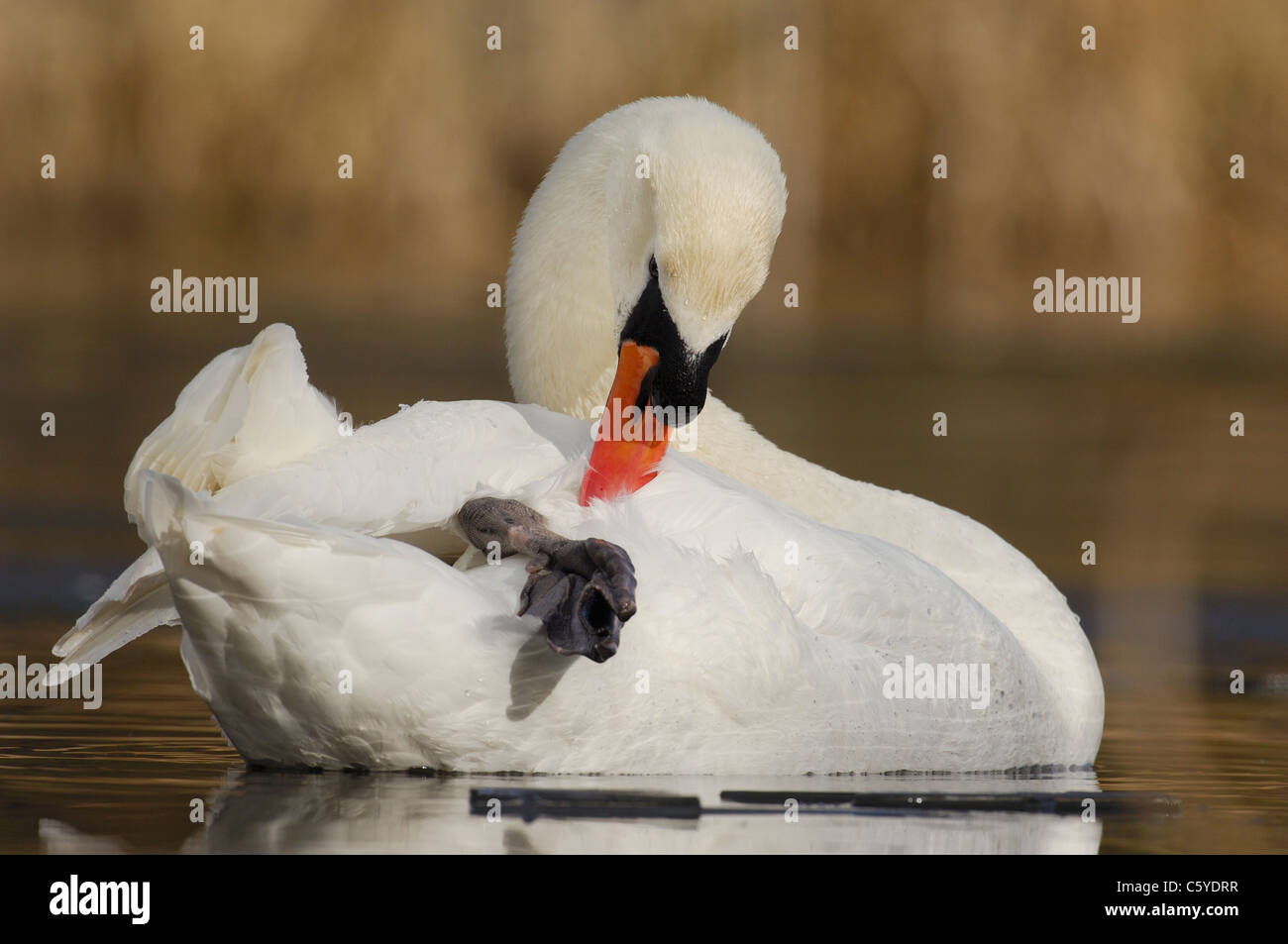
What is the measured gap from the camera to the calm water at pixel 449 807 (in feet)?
16.7

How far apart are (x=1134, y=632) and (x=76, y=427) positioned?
803 centimetres

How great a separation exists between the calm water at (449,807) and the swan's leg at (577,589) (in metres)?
0.42

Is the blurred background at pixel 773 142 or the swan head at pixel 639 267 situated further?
the blurred background at pixel 773 142

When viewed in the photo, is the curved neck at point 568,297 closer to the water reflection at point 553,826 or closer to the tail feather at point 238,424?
the tail feather at point 238,424

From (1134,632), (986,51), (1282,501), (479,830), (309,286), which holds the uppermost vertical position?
(986,51)

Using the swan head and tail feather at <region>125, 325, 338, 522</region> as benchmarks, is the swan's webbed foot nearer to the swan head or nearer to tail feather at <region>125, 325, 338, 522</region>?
the swan head

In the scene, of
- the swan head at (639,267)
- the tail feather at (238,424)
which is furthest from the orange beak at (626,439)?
the tail feather at (238,424)

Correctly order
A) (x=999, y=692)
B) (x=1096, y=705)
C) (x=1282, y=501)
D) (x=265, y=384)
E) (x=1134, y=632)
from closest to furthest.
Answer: (x=265, y=384)
(x=999, y=692)
(x=1096, y=705)
(x=1134, y=632)
(x=1282, y=501)

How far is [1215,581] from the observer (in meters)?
10.9

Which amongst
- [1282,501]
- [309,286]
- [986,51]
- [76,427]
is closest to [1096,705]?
[1282,501]

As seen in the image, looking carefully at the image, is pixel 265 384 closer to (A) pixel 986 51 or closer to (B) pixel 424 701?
(B) pixel 424 701

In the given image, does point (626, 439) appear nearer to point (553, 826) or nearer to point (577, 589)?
point (577, 589)

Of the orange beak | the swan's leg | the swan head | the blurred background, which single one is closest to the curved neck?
the swan head

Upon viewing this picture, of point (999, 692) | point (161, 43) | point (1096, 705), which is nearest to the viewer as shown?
point (999, 692)
